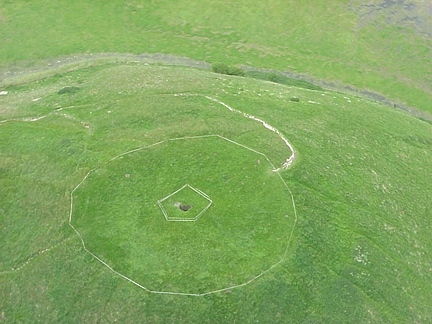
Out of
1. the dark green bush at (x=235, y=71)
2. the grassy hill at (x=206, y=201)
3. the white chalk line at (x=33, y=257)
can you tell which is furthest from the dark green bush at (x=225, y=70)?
the white chalk line at (x=33, y=257)

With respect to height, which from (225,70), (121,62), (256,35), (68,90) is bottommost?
(121,62)

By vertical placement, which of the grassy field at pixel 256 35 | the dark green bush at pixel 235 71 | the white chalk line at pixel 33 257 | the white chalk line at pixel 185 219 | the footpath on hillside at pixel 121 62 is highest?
the white chalk line at pixel 185 219

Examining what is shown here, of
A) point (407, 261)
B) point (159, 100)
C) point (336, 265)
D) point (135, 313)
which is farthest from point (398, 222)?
point (159, 100)

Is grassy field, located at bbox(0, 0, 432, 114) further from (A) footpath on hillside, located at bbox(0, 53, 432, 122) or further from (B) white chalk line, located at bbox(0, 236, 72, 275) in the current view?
(B) white chalk line, located at bbox(0, 236, 72, 275)

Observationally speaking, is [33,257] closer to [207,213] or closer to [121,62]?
[207,213]

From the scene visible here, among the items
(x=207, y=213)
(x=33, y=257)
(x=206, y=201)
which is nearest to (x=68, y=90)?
(x=33, y=257)

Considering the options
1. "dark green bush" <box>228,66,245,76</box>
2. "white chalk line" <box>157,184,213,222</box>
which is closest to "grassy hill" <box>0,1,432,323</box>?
"white chalk line" <box>157,184,213,222</box>

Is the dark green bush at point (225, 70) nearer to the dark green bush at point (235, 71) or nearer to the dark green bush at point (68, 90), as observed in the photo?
the dark green bush at point (235, 71)
